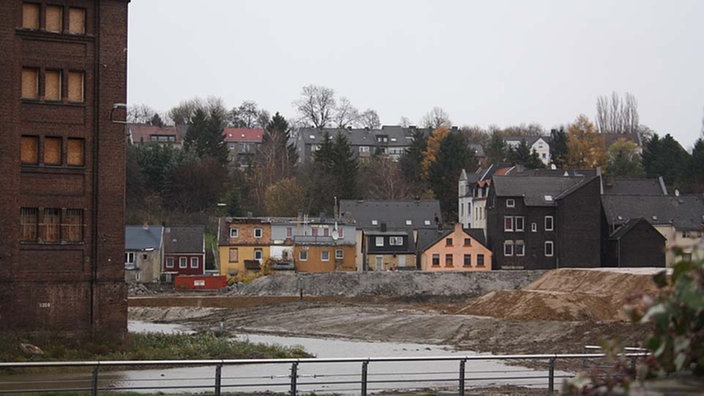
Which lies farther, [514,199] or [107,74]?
[514,199]

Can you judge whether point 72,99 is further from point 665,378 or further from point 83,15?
point 665,378

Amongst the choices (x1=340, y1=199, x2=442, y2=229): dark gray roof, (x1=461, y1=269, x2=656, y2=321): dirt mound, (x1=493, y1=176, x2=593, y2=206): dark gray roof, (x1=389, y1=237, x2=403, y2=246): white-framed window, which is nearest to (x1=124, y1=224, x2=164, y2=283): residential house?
(x1=340, y1=199, x2=442, y2=229): dark gray roof

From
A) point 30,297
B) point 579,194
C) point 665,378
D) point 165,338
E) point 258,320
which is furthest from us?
point 579,194

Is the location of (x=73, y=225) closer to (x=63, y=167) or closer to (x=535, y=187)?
(x=63, y=167)

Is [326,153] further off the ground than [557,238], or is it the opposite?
[326,153]

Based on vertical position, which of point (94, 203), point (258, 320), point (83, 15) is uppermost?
point (83, 15)

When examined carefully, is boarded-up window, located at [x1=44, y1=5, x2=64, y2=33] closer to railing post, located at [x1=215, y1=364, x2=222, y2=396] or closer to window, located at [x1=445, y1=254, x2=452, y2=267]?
railing post, located at [x1=215, y1=364, x2=222, y2=396]

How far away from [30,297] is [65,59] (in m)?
8.43

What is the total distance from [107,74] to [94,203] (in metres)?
4.64

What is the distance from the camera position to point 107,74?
1591 inches

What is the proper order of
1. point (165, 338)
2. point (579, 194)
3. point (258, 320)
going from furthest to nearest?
point (579, 194)
point (258, 320)
point (165, 338)

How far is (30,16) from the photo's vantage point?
3950 centimetres

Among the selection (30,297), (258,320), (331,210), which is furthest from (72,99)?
(331,210)

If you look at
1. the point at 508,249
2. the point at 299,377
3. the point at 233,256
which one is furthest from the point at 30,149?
the point at 508,249
